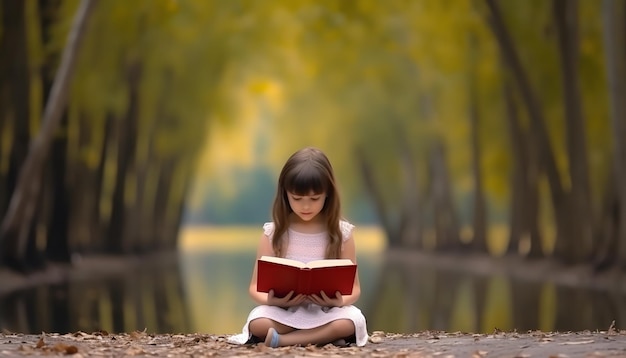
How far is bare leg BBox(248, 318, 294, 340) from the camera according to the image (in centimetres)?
744

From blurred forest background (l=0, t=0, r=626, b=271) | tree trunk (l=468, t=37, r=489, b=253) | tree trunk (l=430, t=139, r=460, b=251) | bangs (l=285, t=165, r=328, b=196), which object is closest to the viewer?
bangs (l=285, t=165, r=328, b=196)

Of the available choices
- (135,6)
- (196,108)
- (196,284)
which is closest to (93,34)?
(135,6)

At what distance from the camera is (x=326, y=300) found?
7.27 metres

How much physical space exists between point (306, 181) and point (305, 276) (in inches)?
22.3

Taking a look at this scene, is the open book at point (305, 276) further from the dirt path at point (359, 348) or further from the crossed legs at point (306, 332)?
the dirt path at point (359, 348)

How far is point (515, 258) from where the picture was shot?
27.0 m

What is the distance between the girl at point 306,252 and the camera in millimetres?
7258

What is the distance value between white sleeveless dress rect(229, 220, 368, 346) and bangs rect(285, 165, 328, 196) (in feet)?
1.49

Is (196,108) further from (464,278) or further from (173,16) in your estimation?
(464,278)

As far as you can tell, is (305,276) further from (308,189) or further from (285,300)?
(308,189)

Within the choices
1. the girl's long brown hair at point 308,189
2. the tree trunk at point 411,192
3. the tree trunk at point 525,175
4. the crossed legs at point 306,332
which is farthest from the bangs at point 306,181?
the tree trunk at point 411,192

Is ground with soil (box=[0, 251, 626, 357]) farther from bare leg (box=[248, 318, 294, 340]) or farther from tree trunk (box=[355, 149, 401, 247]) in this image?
tree trunk (box=[355, 149, 401, 247])

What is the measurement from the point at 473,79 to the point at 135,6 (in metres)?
9.60

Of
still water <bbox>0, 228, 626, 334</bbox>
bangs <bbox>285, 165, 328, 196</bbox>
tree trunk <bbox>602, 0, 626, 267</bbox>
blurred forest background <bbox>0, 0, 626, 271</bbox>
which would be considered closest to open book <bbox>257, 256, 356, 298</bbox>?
bangs <bbox>285, 165, 328, 196</bbox>
